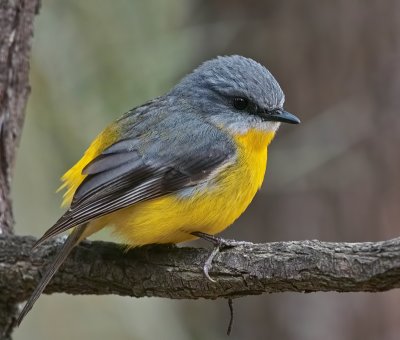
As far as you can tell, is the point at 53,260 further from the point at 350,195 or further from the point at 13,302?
the point at 350,195

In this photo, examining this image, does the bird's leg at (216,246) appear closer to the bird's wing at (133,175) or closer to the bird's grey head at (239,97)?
the bird's wing at (133,175)

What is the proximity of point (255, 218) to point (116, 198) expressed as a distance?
3466 mm

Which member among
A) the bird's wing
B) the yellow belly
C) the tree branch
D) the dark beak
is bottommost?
the tree branch

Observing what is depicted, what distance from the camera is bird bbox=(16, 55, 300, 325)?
4.71 meters

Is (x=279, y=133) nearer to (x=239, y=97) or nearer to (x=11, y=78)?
(x=239, y=97)

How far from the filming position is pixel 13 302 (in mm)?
5258

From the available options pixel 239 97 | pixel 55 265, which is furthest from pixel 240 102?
pixel 55 265

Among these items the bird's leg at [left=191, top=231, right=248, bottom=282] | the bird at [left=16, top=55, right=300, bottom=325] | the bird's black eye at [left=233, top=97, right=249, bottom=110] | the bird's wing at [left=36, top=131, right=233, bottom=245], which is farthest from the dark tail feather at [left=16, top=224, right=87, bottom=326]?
the bird's black eye at [left=233, top=97, right=249, bottom=110]

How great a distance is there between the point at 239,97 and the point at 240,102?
32 millimetres

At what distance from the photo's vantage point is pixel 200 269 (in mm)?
4535

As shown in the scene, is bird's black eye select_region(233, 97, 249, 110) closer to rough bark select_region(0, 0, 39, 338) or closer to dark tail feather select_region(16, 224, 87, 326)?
dark tail feather select_region(16, 224, 87, 326)

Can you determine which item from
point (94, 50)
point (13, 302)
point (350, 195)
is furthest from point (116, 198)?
point (350, 195)

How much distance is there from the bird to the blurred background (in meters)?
1.33

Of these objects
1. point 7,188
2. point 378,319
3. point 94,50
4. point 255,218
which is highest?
point 94,50
